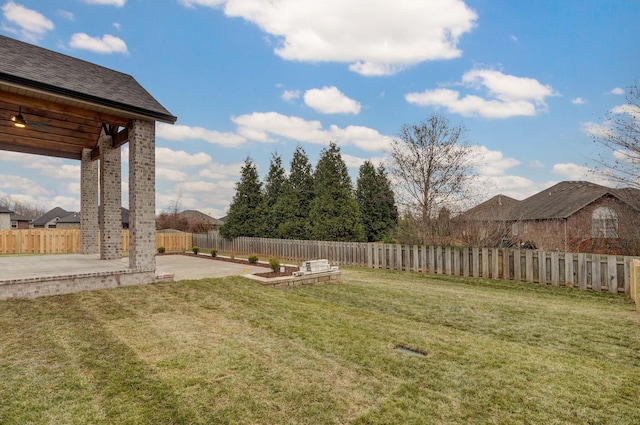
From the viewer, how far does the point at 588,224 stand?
20000 millimetres

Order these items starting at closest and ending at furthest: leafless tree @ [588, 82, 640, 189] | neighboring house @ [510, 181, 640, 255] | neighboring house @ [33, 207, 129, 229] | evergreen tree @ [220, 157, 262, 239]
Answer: leafless tree @ [588, 82, 640, 189] < neighboring house @ [510, 181, 640, 255] < evergreen tree @ [220, 157, 262, 239] < neighboring house @ [33, 207, 129, 229]

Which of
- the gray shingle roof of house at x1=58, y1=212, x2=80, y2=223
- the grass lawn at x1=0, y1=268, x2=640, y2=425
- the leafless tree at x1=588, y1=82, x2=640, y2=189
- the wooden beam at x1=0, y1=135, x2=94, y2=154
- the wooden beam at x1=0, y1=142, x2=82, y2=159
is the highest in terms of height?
the wooden beam at x1=0, y1=135, x2=94, y2=154

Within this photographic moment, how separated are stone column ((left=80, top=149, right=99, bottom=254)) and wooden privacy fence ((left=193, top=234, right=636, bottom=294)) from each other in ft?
28.3

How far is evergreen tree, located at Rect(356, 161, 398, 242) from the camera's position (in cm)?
2120

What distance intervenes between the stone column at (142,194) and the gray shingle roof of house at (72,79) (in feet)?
1.87

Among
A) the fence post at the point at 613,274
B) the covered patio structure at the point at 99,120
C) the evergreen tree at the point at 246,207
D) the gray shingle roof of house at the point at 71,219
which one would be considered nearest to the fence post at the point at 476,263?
the fence post at the point at 613,274

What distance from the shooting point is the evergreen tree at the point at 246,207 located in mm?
21375

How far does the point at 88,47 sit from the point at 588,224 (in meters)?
28.5

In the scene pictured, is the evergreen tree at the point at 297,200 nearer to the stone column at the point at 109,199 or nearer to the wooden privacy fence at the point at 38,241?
the stone column at the point at 109,199

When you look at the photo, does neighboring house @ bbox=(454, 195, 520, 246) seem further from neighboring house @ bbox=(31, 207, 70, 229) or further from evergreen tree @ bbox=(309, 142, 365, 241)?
neighboring house @ bbox=(31, 207, 70, 229)

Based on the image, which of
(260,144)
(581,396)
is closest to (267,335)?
(581,396)

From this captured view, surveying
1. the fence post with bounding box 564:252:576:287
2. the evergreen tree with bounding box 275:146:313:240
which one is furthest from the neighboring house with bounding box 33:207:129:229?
the fence post with bounding box 564:252:576:287

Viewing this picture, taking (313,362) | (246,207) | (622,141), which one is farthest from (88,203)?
(622,141)

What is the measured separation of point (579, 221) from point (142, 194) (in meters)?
24.4
